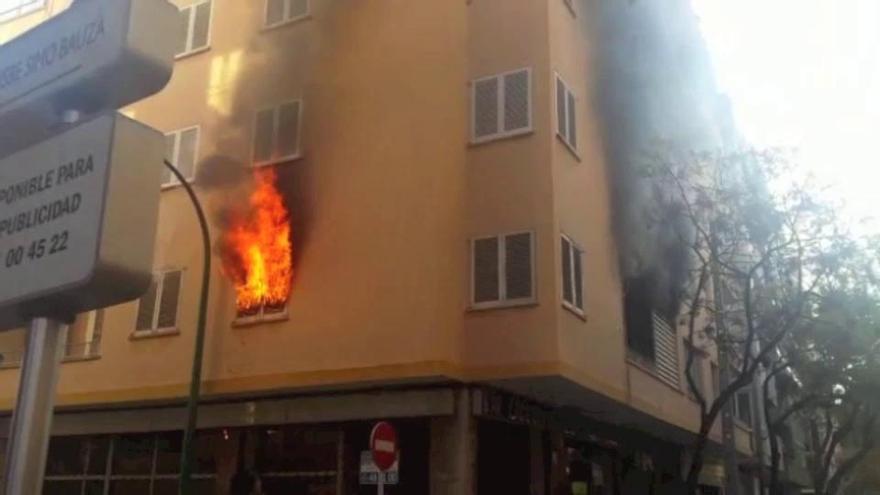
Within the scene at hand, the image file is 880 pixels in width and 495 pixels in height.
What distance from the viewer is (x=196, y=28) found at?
18.1m

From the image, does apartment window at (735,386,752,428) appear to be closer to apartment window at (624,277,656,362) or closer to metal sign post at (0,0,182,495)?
apartment window at (624,277,656,362)

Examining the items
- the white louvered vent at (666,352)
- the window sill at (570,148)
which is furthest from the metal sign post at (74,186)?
the white louvered vent at (666,352)

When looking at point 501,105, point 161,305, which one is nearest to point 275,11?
point 501,105

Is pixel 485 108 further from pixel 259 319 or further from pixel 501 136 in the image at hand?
pixel 259 319

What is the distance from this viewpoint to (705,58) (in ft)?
81.9

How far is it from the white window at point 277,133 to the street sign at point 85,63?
10.9 m

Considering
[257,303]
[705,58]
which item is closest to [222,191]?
[257,303]

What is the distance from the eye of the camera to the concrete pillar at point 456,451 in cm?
1323

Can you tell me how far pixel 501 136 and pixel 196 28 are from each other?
7.44m

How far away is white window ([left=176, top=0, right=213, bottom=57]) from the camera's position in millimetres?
17906

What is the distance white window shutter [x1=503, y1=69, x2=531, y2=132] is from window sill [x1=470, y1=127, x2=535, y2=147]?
7cm

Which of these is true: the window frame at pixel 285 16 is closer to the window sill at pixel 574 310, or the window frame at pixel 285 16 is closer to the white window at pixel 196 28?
the white window at pixel 196 28

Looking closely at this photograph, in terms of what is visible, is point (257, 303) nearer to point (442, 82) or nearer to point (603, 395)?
point (442, 82)

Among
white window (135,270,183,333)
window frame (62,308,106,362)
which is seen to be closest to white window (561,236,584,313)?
white window (135,270,183,333)
